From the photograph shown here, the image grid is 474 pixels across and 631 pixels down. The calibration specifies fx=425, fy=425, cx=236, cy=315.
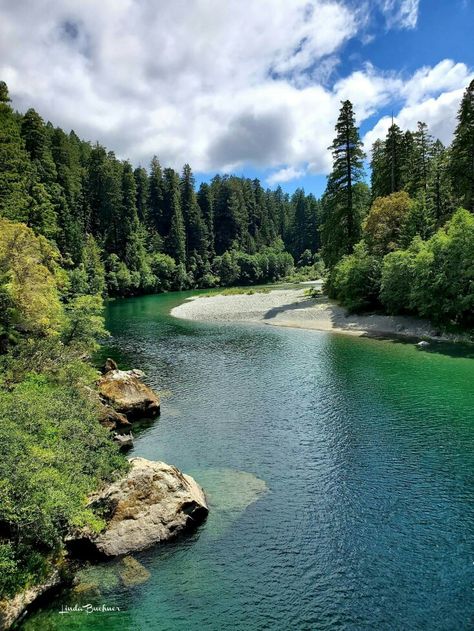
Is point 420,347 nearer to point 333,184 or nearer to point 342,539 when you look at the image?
point 342,539

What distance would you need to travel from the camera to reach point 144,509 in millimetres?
12430

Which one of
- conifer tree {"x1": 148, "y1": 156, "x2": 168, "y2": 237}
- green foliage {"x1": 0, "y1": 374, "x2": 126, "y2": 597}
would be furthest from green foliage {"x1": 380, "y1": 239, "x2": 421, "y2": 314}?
conifer tree {"x1": 148, "y1": 156, "x2": 168, "y2": 237}

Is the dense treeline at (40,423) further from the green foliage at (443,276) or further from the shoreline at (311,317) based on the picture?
the green foliage at (443,276)

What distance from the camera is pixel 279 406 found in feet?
72.6

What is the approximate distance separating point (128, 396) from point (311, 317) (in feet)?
91.3

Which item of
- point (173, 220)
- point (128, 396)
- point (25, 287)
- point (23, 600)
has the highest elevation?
point (173, 220)

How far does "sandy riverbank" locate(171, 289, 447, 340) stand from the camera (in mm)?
38031

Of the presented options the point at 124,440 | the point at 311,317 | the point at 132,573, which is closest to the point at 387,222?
the point at 311,317

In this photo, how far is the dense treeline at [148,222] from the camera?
72.1 m

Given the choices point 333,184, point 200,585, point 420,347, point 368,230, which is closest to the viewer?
point 200,585

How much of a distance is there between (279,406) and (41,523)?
14024mm

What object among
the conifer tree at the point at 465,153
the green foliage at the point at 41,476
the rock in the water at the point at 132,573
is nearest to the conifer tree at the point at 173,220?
the conifer tree at the point at 465,153

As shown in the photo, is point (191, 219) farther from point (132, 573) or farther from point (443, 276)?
point (132, 573)

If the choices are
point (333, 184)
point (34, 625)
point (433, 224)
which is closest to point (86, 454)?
point (34, 625)
